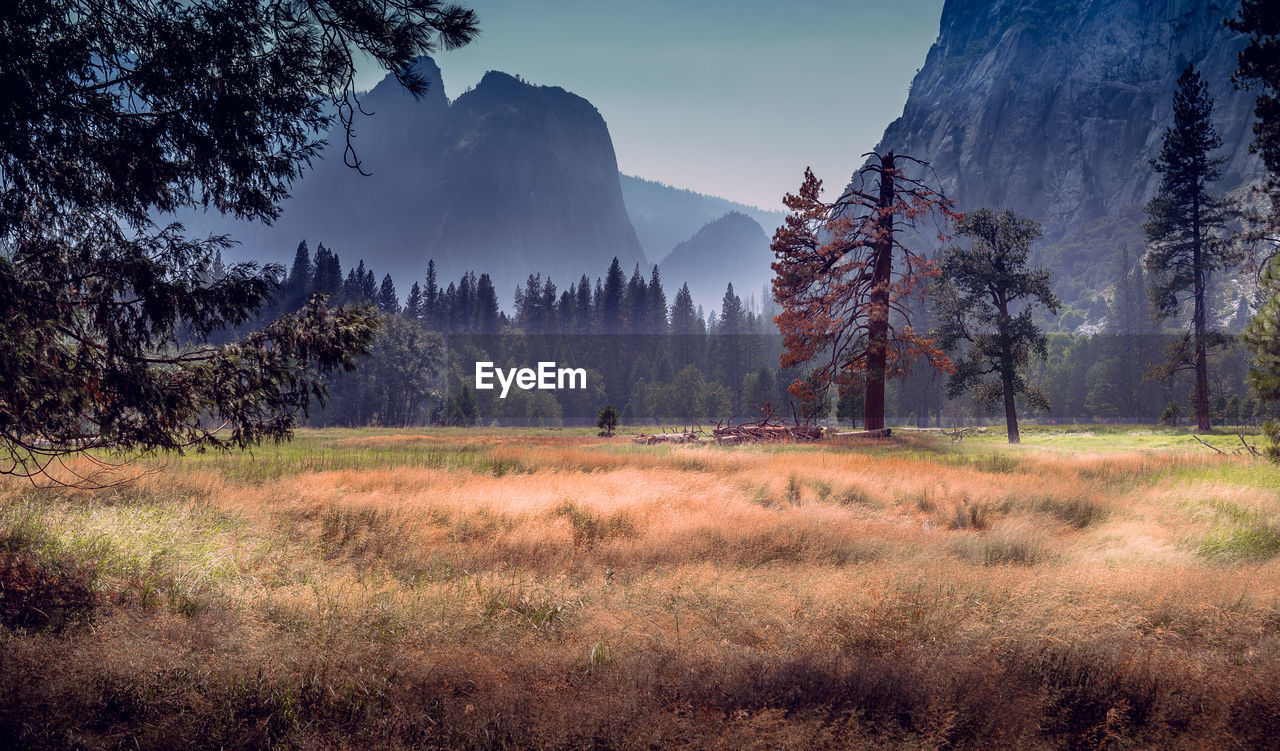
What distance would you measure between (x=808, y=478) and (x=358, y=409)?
68951 mm

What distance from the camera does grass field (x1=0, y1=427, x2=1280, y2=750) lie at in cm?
354

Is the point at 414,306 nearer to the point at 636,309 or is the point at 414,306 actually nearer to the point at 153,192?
the point at 636,309

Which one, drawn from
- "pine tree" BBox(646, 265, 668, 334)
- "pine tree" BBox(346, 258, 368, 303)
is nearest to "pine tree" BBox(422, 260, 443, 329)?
"pine tree" BBox(346, 258, 368, 303)

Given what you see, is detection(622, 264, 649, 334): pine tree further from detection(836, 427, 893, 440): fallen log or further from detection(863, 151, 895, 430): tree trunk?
detection(836, 427, 893, 440): fallen log

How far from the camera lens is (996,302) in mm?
26672

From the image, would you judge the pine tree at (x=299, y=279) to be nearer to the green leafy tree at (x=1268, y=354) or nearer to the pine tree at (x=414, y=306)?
the pine tree at (x=414, y=306)

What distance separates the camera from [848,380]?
17.3 meters

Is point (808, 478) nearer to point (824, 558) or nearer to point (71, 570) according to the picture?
point (824, 558)

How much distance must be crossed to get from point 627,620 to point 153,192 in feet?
20.8

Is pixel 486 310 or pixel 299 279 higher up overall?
pixel 299 279

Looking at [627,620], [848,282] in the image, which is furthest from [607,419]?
[627,620]

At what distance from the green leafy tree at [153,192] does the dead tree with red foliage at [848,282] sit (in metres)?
12.7

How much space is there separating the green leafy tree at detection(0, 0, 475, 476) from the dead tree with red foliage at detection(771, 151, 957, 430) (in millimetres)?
12686

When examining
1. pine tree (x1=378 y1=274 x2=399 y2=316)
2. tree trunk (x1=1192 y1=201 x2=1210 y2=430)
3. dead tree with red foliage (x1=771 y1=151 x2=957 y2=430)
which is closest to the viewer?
dead tree with red foliage (x1=771 y1=151 x2=957 y2=430)
